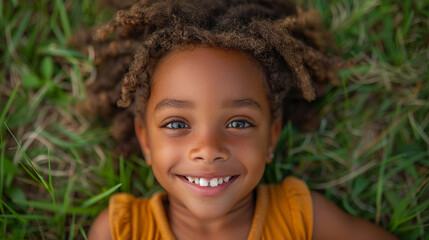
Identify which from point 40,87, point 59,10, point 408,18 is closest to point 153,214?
point 40,87

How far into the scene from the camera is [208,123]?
73.0 inches

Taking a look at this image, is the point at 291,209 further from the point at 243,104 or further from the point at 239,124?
the point at 243,104

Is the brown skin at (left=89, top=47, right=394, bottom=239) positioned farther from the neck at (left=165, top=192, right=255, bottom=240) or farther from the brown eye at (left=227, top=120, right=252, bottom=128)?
the neck at (left=165, top=192, right=255, bottom=240)

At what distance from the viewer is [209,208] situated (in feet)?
6.42

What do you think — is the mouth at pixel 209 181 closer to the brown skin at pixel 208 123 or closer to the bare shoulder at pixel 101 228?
the brown skin at pixel 208 123

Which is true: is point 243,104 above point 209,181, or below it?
above

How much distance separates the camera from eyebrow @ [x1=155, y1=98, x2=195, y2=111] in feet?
6.10

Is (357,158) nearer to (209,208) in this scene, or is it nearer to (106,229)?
(209,208)

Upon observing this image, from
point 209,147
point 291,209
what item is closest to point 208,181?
point 209,147

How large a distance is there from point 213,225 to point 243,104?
0.69m

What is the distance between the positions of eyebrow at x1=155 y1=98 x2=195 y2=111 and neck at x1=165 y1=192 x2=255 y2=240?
59 cm

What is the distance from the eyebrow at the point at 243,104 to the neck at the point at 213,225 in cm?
56

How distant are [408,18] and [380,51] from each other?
26 cm

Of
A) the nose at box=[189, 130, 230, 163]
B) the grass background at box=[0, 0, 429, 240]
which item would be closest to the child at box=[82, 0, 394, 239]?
the nose at box=[189, 130, 230, 163]
